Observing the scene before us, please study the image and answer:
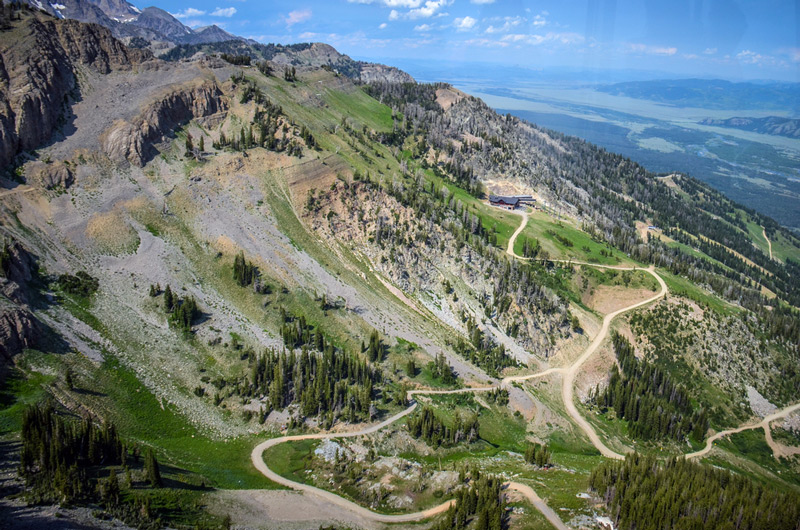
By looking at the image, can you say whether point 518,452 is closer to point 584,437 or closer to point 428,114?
point 584,437

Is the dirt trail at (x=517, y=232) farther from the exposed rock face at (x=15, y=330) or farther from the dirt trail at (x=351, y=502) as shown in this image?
the exposed rock face at (x=15, y=330)

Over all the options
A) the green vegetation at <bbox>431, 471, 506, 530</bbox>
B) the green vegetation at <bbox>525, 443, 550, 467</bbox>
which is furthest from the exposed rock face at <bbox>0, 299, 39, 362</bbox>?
the green vegetation at <bbox>525, 443, 550, 467</bbox>

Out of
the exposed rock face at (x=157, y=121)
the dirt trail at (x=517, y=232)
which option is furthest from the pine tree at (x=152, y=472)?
the dirt trail at (x=517, y=232)

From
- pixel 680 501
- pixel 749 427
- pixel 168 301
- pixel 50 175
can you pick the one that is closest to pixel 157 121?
pixel 50 175

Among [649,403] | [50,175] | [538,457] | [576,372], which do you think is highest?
[50,175]

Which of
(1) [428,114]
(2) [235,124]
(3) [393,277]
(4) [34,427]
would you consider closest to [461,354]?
(3) [393,277]

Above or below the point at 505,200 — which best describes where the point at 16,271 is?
below

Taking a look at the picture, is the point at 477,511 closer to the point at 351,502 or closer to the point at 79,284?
the point at 351,502
